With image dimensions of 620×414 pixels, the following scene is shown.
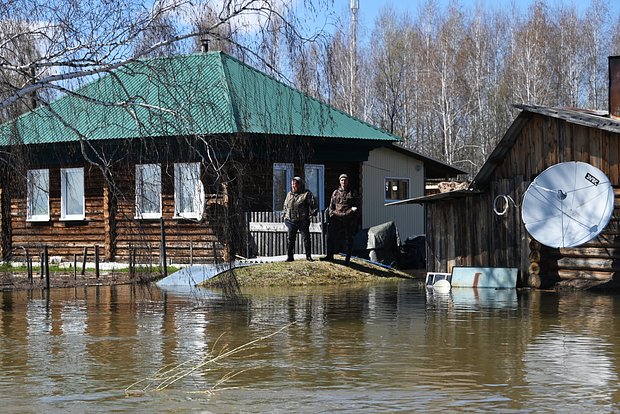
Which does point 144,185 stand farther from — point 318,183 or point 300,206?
point 318,183

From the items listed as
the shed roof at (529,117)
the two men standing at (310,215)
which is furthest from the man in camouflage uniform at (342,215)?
the shed roof at (529,117)

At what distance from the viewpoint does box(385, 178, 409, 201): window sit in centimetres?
3438

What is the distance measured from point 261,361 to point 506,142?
38.3ft

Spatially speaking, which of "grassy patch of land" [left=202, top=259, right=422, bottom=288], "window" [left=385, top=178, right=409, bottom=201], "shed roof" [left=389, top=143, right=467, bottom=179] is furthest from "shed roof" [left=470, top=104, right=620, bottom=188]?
"window" [left=385, top=178, right=409, bottom=201]


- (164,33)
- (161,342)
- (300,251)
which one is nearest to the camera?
(161,342)

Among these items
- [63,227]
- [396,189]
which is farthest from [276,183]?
[63,227]

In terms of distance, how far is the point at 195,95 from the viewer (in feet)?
48.4

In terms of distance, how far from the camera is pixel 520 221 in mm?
21953

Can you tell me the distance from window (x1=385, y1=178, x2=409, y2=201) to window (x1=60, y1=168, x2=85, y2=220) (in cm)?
879

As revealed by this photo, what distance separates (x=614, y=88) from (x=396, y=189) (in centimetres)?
1322

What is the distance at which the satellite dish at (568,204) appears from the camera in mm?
19344

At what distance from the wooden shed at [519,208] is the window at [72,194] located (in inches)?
472

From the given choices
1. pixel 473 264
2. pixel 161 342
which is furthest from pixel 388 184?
pixel 161 342

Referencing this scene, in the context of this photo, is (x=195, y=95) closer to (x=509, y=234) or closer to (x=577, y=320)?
(x=577, y=320)
